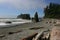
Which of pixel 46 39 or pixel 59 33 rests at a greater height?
pixel 59 33

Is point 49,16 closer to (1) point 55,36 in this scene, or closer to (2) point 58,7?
(2) point 58,7

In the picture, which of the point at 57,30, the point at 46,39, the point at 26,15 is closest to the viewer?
the point at 57,30

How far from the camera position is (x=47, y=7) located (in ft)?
293

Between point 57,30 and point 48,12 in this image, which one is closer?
point 57,30

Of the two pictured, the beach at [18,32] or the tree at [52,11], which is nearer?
the beach at [18,32]

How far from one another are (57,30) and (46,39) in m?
3.11

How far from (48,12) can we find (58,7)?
6.31m

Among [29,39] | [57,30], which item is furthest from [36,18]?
[57,30]

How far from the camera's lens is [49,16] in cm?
8244

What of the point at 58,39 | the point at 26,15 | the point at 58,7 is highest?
the point at 58,39

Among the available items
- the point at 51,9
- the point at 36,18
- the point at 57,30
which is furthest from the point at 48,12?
the point at 57,30

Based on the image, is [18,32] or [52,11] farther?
[52,11]

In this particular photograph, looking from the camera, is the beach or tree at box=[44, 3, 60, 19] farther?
tree at box=[44, 3, 60, 19]

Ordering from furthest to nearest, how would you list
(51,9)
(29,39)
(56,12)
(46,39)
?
(51,9)
(56,12)
(29,39)
(46,39)
